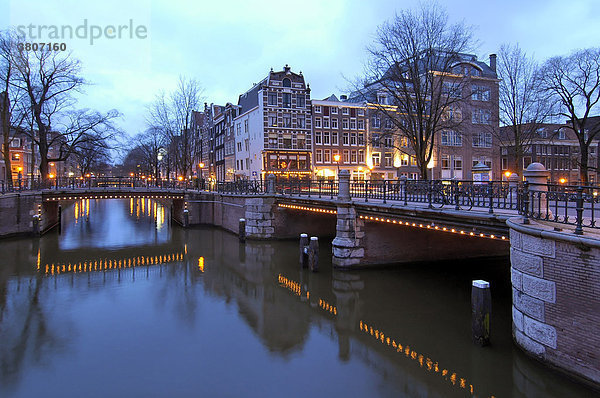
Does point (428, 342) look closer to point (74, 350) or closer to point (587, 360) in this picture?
point (587, 360)

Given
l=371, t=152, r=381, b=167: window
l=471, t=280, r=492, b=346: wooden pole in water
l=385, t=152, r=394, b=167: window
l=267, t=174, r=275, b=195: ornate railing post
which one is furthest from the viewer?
l=385, t=152, r=394, b=167: window

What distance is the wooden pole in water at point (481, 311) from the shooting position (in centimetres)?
992

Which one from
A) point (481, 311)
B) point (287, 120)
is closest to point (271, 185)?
point (481, 311)

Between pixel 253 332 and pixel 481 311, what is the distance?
6.38 m

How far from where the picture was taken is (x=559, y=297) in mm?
8109

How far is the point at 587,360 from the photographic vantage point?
7676mm

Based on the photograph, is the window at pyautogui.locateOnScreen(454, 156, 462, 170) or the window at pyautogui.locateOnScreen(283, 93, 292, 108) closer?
the window at pyautogui.locateOnScreen(283, 93, 292, 108)

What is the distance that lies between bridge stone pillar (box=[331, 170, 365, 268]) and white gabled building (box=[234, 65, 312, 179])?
28714 millimetres

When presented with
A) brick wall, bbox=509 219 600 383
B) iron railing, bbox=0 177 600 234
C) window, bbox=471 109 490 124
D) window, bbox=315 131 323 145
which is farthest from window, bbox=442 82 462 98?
window, bbox=315 131 323 145

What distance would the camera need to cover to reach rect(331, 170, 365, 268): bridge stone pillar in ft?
59.7

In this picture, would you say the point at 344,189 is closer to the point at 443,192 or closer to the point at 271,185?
the point at 443,192

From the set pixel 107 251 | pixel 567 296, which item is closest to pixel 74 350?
pixel 567 296

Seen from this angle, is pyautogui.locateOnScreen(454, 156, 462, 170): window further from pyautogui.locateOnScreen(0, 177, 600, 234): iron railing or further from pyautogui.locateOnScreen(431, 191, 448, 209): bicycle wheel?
pyautogui.locateOnScreen(431, 191, 448, 209): bicycle wheel

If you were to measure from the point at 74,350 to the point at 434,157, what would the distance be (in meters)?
45.8
